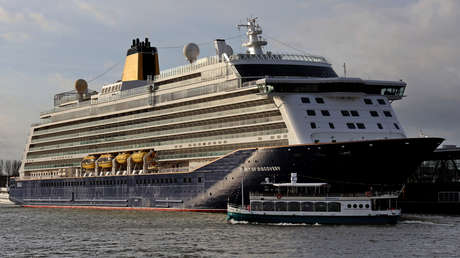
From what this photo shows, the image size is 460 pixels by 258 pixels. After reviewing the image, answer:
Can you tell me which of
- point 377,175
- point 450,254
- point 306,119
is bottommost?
point 450,254

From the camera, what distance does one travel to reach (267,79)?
5047 cm

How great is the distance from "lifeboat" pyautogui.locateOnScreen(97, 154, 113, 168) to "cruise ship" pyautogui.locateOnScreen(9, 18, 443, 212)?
14.3 inches

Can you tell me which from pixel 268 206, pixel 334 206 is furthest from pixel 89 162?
pixel 334 206

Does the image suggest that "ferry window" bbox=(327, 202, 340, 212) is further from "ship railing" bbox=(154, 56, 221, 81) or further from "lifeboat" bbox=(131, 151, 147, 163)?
"lifeboat" bbox=(131, 151, 147, 163)

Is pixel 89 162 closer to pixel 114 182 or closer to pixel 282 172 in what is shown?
pixel 114 182

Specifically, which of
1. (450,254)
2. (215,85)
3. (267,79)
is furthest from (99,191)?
(450,254)

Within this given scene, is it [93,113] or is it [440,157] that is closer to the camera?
[440,157]

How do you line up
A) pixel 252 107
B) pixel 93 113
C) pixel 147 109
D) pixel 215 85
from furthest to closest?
pixel 93 113 → pixel 147 109 → pixel 215 85 → pixel 252 107

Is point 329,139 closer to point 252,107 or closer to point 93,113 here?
point 252,107

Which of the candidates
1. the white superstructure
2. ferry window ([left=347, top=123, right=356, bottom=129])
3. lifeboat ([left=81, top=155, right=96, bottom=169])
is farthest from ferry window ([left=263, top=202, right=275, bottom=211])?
lifeboat ([left=81, top=155, right=96, bottom=169])

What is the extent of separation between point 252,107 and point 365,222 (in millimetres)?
13111

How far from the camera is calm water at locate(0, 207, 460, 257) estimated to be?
33812 mm

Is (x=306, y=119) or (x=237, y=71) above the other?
(x=237, y=71)

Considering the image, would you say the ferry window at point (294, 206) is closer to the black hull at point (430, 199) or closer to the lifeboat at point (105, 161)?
the black hull at point (430, 199)
